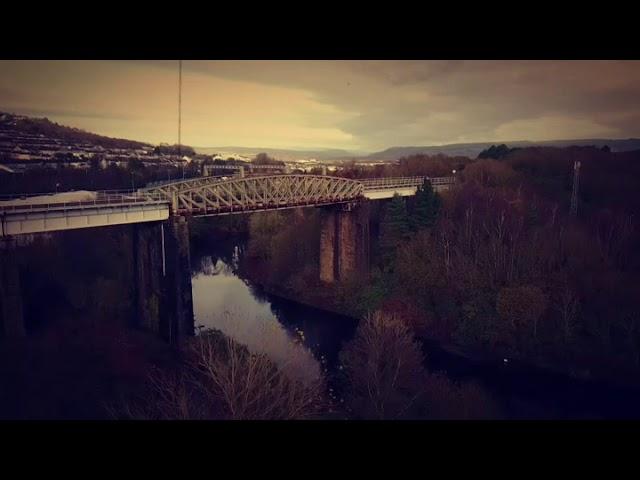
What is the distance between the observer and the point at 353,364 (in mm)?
9562

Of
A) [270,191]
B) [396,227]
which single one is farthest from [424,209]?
[270,191]

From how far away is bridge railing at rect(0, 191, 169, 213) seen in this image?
8062mm

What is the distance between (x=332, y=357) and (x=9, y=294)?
7714mm

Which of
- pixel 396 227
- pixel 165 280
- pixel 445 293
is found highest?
pixel 396 227

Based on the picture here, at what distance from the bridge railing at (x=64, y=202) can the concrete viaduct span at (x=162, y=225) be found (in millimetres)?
17

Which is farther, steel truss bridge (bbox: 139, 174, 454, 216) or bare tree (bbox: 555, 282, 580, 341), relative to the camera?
bare tree (bbox: 555, 282, 580, 341)

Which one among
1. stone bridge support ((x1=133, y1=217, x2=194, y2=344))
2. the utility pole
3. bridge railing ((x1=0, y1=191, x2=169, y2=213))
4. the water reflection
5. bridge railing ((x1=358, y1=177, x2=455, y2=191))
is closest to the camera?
bridge railing ((x1=0, y1=191, x2=169, y2=213))

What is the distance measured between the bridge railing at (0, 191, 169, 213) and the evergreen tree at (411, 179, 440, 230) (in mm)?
9499

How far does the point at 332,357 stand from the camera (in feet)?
39.2

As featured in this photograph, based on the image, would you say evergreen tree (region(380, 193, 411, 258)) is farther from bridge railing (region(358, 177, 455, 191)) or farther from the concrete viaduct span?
bridge railing (region(358, 177, 455, 191))

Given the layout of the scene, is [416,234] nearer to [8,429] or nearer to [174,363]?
[174,363]

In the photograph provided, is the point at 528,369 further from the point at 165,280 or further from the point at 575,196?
the point at 165,280

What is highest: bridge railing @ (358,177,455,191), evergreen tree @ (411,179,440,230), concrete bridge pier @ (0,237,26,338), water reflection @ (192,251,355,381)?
bridge railing @ (358,177,455,191)

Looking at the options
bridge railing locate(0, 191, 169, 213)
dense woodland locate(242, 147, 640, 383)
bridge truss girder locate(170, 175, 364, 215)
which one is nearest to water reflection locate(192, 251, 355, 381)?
dense woodland locate(242, 147, 640, 383)
